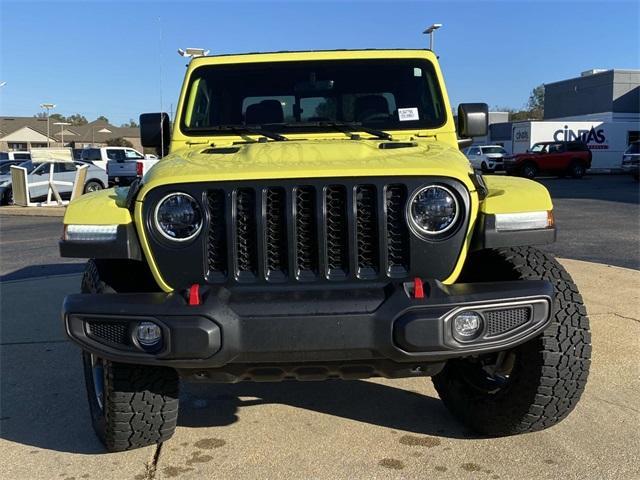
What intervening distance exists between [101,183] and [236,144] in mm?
20840

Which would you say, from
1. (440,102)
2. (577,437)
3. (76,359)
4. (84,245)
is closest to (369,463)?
(577,437)

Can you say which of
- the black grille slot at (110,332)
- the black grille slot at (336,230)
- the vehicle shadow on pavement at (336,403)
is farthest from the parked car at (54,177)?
the black grille slot at (336,230)

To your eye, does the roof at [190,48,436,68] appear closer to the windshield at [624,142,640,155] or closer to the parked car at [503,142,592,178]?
the windshield at [624,142,640,155]

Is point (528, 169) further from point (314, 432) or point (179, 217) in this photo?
point (179, 217)

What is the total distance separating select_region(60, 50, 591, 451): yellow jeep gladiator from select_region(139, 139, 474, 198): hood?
0.04ft

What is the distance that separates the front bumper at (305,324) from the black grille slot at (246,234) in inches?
5.8

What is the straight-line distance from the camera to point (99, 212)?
2.91 m

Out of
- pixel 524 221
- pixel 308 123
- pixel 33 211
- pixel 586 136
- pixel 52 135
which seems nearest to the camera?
pixel 524 221

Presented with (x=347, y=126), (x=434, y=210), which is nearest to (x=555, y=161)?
(x=347, y=126)

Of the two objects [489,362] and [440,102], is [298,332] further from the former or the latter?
[440,102]

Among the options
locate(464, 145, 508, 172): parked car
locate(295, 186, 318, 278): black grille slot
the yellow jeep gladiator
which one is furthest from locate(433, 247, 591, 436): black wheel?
locate(464, 145, 508, 172): parked car

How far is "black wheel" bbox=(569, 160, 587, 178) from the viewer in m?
29.5

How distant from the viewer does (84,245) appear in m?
2.88

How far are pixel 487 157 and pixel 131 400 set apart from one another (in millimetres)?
31942
